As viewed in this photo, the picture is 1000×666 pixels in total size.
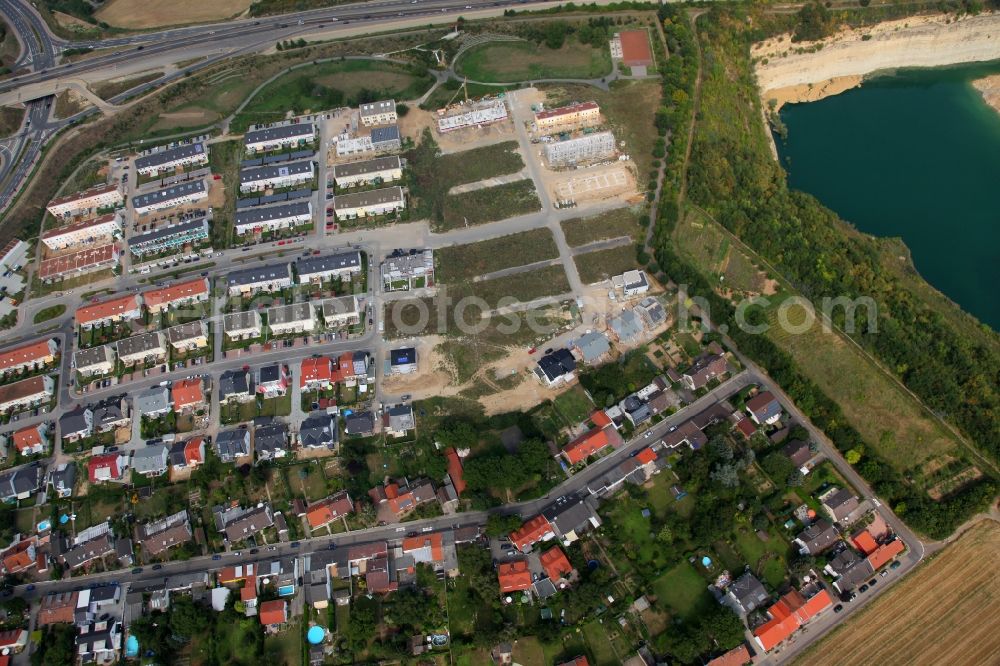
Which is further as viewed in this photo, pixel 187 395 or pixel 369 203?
pixel 369 203

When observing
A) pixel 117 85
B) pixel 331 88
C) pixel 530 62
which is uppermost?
pixel 117 85

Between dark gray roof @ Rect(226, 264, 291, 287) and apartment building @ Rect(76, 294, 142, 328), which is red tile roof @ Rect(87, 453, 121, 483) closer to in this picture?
apartment building @ Rect(76, 294, 142, 328)

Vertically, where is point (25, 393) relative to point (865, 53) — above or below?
below

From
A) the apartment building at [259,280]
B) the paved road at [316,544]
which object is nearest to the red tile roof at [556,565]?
the paved road at [316,544]

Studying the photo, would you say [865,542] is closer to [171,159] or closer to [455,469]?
[455,469]

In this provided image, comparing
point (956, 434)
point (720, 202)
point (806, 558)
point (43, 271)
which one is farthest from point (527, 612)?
point (43, 271)

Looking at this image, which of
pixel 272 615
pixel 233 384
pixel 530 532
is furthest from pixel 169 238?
pixel 530 532
